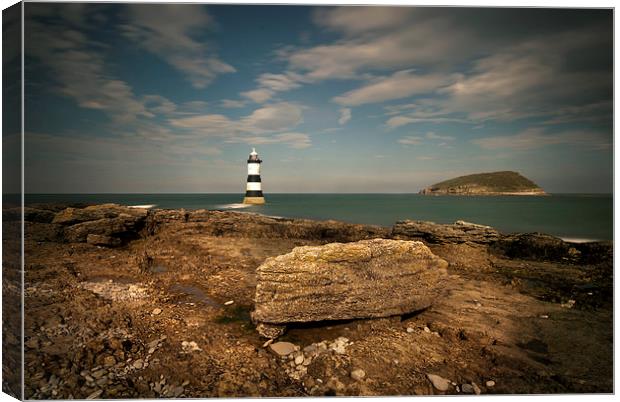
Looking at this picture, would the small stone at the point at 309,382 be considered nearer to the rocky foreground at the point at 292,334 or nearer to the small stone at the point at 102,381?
the rocky foreground at the point at 292,334

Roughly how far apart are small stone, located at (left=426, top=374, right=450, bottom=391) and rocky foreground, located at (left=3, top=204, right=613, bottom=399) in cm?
1

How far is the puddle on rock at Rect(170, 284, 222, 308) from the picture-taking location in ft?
17.2

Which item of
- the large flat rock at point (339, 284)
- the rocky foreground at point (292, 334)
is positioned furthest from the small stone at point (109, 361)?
the large flat rock at point (339, 284)

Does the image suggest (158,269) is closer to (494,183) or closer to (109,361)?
(109,361)

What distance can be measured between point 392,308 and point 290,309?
4.63 ft

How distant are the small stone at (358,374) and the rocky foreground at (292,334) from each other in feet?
0.03

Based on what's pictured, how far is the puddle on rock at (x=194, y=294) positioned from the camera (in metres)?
5.24

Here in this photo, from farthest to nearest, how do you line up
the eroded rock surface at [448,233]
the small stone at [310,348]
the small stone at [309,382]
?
the eroded rock surface at [448,233] → the small stone at [310,348] → the small stone at [309,382]

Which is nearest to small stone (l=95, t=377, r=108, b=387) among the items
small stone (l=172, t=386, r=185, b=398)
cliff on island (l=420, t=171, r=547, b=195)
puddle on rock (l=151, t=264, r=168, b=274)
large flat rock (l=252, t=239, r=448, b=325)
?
small stone (l=172, t=386, r=185, b=398)

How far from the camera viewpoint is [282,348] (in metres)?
3.67

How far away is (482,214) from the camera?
13.6 meters

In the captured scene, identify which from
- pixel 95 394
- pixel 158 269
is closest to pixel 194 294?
pixel 158 269

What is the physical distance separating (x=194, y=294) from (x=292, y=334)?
7.99 ft

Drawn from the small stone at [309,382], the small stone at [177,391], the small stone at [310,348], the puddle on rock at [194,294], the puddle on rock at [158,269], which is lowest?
the small stone at [177,391]
